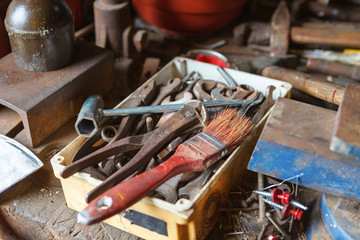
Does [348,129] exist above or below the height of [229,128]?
above

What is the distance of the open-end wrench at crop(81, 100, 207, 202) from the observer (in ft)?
3.37

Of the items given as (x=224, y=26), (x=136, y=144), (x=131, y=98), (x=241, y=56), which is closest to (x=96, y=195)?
(x=136, y=144)

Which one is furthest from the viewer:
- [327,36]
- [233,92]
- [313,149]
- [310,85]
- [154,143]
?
[327,36]

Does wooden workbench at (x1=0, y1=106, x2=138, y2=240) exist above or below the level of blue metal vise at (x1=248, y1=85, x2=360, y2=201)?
below

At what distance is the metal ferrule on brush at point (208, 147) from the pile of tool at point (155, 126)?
0.01 m

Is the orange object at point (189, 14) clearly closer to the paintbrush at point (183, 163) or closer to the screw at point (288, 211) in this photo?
the paintbrush at point (183, 163)

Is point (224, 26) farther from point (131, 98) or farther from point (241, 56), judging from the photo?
point (131, 98)

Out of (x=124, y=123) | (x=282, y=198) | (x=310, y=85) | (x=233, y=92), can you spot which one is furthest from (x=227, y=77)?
(x=282, y=198)

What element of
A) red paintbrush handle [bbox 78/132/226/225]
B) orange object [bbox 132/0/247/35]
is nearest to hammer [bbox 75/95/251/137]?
red paintbrush handle [bbox 78/132/226/225]

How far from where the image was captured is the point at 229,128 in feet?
3.89

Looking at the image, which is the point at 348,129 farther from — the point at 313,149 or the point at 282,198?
the point at 282,198

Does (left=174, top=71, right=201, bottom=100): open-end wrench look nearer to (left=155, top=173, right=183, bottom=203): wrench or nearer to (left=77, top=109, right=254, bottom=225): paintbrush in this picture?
(left=77, top=109, right=254, bottom=225): paintbrush

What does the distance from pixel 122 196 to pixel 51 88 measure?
0.63 meters

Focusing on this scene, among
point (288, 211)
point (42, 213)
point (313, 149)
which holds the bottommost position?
point (42, 213)
